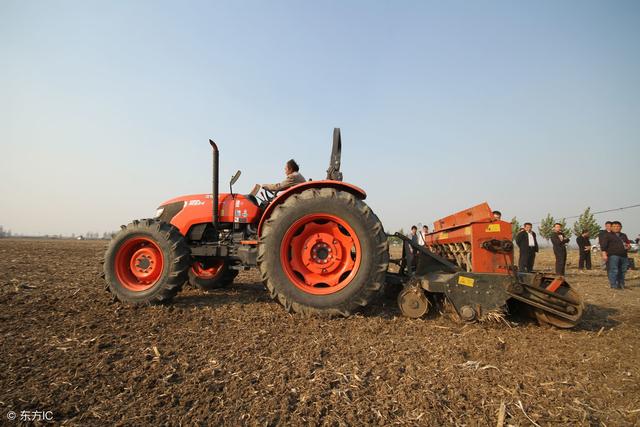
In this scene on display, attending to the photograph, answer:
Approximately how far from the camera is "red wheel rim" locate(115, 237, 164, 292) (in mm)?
3781

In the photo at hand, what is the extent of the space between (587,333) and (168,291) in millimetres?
4335

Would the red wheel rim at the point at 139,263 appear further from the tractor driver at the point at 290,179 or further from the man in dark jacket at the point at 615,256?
the man in dark jacket at the point at 615,256

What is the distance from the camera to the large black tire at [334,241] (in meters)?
3.17

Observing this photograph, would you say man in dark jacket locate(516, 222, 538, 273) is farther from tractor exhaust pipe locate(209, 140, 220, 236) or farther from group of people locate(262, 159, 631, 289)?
tractor exhaust pipe locate(209, 140, 220, 236)

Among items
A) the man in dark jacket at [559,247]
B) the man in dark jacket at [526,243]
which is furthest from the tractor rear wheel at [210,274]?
the man in dark jacket at [559,247]

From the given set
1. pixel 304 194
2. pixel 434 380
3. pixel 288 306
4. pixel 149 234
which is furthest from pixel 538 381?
pixel 149 234

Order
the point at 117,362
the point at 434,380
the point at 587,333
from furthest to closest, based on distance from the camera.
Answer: the point at 587,333 → the point at 117,362 → the point at 434,380

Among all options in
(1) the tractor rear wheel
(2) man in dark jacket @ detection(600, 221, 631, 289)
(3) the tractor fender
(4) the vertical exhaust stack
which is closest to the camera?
(3) the tractor fender

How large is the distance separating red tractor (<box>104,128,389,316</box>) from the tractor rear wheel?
0.77 metres

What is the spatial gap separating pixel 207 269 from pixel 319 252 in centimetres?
237

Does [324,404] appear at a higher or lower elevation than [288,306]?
lower

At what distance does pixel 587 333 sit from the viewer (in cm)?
310

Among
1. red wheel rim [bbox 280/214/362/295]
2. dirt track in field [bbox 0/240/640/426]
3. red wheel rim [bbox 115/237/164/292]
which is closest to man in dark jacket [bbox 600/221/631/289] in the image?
dirt track in field [bbox 0/240/640/426]

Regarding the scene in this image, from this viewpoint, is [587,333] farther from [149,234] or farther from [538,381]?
[149,234]
